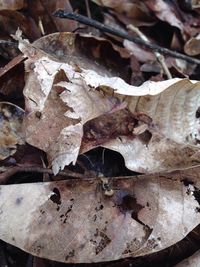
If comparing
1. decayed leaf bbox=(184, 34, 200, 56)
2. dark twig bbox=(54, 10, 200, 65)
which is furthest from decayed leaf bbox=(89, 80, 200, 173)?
decayed leaf bbox=(184, 34, 200, 56)

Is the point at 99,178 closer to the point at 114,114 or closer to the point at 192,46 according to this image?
the point at 114,114

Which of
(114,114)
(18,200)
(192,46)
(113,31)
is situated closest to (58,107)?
(114,114)

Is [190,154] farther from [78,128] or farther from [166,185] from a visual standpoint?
[78,128]

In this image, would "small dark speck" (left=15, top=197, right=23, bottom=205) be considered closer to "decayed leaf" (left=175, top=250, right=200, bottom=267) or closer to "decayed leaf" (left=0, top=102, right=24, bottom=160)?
"decayed leaf" (left=0, top=102, right=24, bottom=160)

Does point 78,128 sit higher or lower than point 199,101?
higher

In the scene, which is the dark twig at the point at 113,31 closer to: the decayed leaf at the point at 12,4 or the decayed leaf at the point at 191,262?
the decayed leaf at the point at 12,4

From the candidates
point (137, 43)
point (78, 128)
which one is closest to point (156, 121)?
point (78, 128)

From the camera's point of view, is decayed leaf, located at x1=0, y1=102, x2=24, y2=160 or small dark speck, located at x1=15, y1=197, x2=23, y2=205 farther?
decayed leaf, located at x1=0, y1=102, x2=24, y2=160
